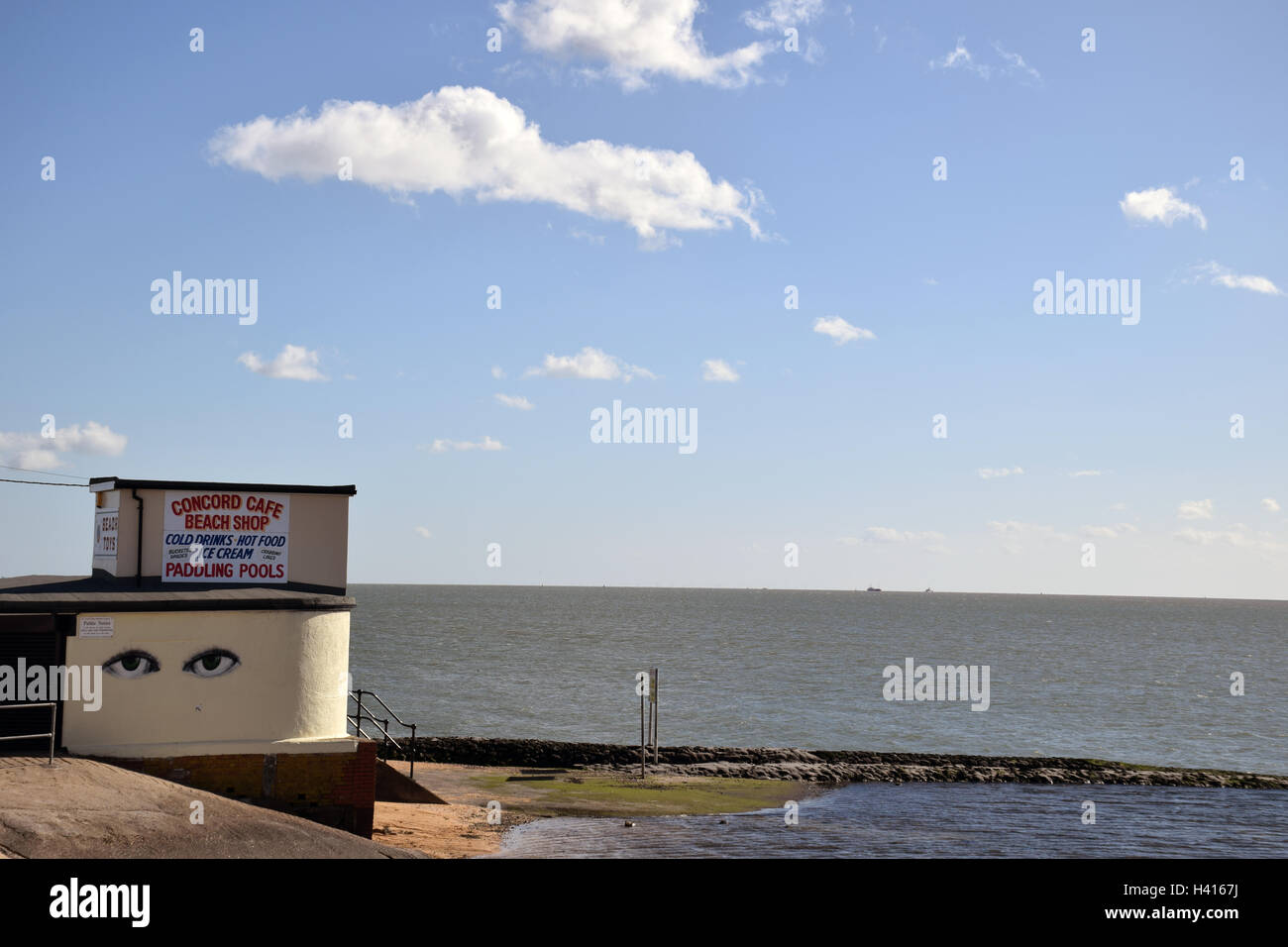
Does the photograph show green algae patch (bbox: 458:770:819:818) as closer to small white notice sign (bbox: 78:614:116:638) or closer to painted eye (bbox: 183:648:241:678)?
painted eye (bbox: 183:648:241:678)

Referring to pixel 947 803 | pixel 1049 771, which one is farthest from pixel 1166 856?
pixel 1049 771

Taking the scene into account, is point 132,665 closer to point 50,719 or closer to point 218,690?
point 218,690

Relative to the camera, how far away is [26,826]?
580 inches

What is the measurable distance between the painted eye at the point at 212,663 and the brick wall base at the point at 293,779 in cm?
151

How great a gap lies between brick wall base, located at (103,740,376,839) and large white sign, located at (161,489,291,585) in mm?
3651

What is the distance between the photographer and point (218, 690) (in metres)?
19.8

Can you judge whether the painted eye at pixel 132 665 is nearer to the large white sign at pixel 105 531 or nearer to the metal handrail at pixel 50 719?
the metal handrail at pixel 50 719

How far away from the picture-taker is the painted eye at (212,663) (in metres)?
19.8

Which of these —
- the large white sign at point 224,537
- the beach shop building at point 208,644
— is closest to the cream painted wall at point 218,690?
the beach shop building at point 208,644

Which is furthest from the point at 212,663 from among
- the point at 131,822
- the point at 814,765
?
the point at 814,765

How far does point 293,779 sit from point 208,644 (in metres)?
2.96
